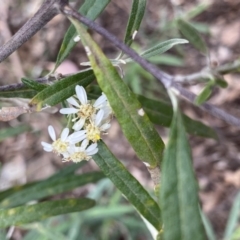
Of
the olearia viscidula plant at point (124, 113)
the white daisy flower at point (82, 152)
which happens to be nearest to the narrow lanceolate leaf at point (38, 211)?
the olearia viscidula plant at point (124, 113)

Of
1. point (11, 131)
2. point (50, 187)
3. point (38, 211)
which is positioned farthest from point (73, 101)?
point (11, 131)

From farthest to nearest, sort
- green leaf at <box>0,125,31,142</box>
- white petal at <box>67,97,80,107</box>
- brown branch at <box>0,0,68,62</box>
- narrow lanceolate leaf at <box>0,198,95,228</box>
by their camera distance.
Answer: green leaf at <box>0,125,31,142</box>
narrow lanceolate leaf at <box>0,198,95,228</box>
white petal at <box>67,97,80,107</box>
brown branch at <box>0,0,68,62</box>

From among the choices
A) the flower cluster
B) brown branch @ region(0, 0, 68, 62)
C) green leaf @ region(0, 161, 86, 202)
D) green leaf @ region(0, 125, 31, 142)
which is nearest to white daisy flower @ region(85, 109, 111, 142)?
the flower cluster

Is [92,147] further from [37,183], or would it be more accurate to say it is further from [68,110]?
[37,183]

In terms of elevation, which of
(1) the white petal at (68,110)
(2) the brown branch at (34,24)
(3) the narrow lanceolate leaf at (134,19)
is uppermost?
(2) the brown branch at (34,24)

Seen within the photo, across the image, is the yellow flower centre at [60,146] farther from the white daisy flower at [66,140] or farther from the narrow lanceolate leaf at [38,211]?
the narrow lanceolate leaf at [38,211]

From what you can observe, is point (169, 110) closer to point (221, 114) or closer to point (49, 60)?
point (221, 114)

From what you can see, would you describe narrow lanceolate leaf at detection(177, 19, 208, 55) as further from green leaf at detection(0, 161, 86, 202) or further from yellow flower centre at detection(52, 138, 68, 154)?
green leaf at detection(0, 161, 86, 202)
